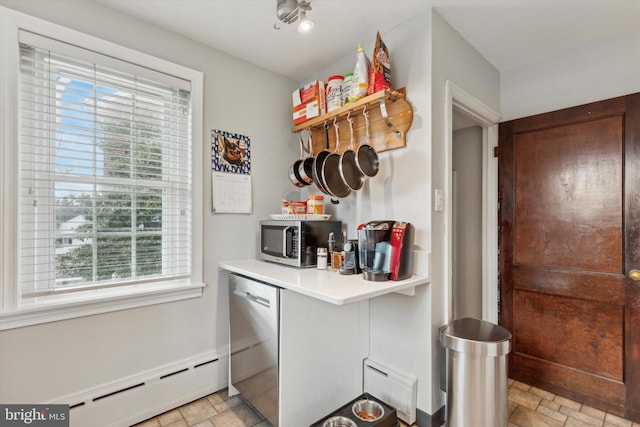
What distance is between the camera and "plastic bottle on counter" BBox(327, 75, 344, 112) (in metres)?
2.05

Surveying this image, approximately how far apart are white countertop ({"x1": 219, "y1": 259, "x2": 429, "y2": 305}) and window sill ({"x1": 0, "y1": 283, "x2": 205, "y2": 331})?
0.35 m

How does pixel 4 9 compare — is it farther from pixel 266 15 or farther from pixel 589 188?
pixel 589 188

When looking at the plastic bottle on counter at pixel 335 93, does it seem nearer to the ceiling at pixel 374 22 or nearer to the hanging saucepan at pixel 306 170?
the ceiling at pixel 374 22

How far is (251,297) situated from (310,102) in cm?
145

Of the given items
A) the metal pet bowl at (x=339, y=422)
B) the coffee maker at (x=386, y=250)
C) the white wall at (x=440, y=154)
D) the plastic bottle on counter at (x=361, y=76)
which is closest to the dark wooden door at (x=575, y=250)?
the white wall at (x=440, y=154)

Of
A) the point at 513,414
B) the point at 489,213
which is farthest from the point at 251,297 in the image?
the point at 489,213

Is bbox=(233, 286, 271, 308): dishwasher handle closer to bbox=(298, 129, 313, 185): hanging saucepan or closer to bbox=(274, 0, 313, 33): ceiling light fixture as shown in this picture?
bbox=(298, 129, 313, 185): hanging saucepan

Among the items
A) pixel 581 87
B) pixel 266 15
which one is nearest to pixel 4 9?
pixel 266 15

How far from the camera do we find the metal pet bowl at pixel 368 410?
1682 millimetres

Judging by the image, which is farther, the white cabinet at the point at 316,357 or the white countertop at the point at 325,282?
the white cabinet at the point at 316,357

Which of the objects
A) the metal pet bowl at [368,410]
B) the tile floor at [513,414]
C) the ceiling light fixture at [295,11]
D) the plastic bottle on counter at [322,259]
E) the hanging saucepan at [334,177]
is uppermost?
the ceiling light fixture at [295,11]

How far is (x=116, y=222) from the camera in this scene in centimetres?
178

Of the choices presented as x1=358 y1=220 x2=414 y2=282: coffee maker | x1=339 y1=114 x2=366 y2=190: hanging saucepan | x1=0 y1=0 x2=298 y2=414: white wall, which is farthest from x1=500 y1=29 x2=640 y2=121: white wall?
x1=0 y1=0 x2=298 y2=414: white wall

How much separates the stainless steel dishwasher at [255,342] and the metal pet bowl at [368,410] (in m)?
0.46
